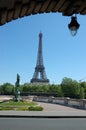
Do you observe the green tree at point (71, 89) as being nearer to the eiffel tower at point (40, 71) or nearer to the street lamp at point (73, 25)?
the eiffel tower at point (40, 71)

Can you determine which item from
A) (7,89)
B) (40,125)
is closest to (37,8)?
(40,125)

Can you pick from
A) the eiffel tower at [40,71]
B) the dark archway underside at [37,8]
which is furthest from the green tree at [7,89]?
the dark archway underside at [37,8]

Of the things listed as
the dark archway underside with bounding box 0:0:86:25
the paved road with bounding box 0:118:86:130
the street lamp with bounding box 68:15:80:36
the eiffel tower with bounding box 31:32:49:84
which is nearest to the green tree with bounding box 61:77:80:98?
the eiffel tower with bounding box 31:32:49:84

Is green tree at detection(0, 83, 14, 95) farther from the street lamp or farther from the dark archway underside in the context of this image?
the dark archway underside

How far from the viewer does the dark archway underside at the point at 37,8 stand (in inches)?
223

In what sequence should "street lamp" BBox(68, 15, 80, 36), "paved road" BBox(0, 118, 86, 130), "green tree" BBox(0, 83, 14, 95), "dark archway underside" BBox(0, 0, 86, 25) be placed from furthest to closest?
1. "green tree" BBox(0, 83, 14, 95)
2. "paved road" BBox(0, 118, 86, 130)
3. "street lamp" BBox(68, 15, 80, 36)
4. "dark archway underside" BBox(0, 0, 86, 25)

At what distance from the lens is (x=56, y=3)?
5820mm

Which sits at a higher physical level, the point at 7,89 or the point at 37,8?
the point at 7,89

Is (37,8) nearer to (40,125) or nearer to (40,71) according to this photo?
(40,125)

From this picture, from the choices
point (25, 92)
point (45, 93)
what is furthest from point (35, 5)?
point (25, 92)

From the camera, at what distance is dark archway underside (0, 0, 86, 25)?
5664 mm

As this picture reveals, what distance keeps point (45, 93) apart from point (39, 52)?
20.6 m

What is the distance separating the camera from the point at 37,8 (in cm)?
602

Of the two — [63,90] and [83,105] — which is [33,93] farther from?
[83,105]
